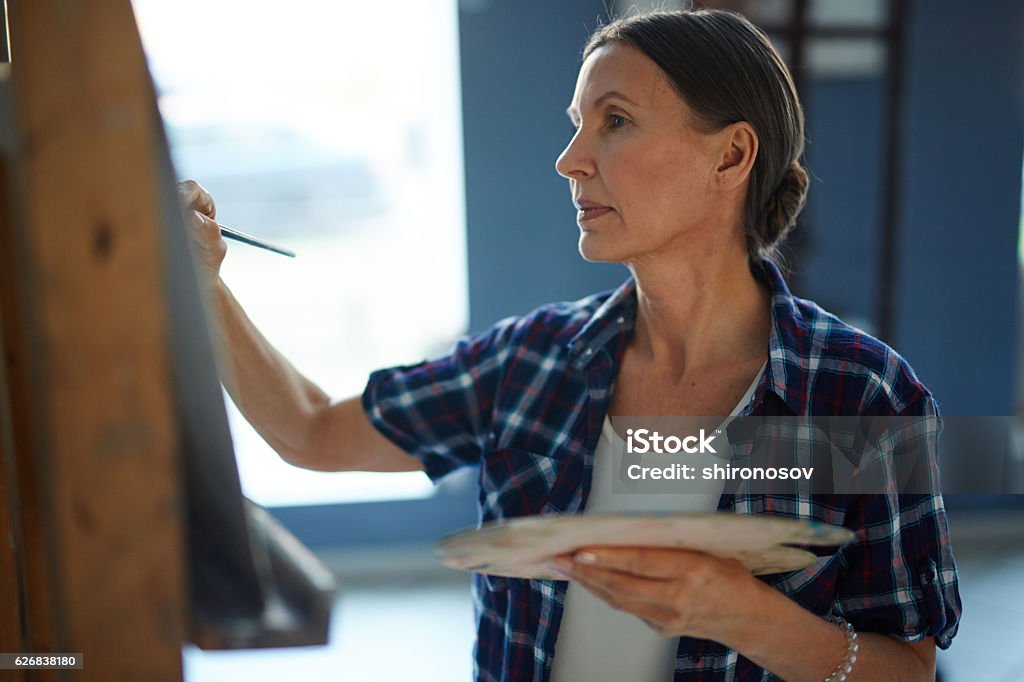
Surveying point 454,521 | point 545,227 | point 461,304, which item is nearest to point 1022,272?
point 545,227

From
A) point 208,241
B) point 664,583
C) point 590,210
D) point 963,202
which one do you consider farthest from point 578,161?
point 963,202

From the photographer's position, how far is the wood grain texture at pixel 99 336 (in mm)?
472

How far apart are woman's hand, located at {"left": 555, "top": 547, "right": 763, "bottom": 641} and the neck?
38cm

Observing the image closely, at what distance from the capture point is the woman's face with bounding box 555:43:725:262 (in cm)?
100

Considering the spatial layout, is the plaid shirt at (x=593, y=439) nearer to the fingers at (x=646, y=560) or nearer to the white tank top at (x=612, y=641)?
the white tank top at (x=612, y=641)

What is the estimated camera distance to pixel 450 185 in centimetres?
270

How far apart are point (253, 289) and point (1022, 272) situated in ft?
8.51

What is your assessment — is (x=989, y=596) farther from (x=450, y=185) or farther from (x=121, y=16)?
(x=121, y=16)

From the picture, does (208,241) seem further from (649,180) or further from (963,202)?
(963,202)

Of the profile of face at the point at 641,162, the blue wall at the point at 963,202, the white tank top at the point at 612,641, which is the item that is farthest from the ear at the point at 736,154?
the blue wall at the point at 963,202

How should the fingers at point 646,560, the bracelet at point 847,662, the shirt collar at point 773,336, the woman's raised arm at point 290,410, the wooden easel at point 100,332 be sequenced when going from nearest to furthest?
1. the wooden easel at point 100,332
2. the fingers at point 646,560
3. the bracelet at point 847,662
4. the shirt collar at point 773,336
5. the woman's raised arm at point 290,410

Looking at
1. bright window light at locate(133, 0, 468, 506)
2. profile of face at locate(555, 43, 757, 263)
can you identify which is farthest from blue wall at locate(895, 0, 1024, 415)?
profile of face at locate(555, 43, 757, 263)

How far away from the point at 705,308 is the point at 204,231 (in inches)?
23.8

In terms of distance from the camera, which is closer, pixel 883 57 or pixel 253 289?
pixel 883 57
